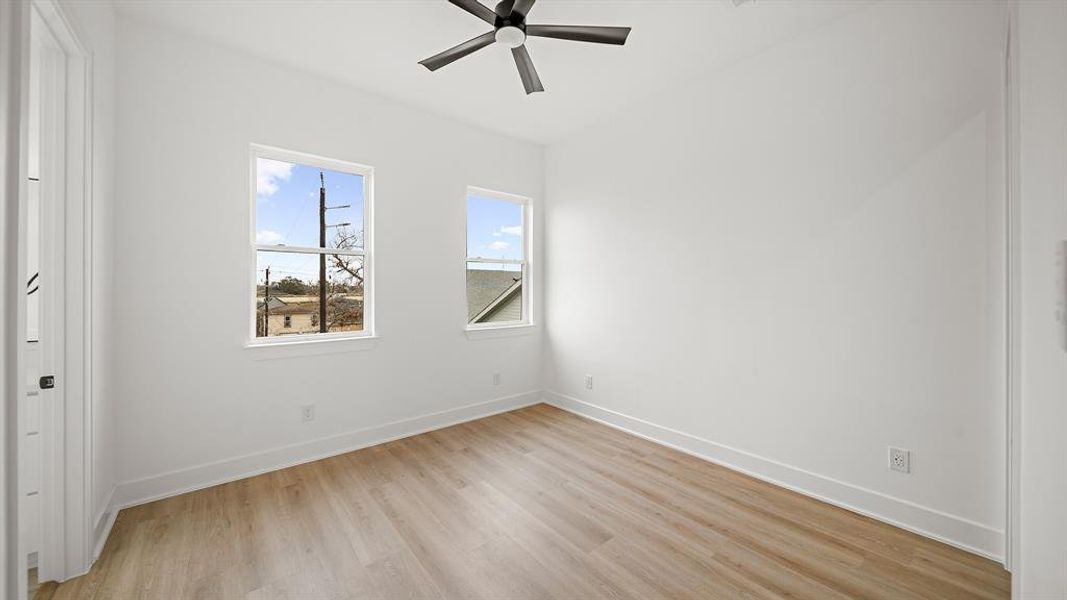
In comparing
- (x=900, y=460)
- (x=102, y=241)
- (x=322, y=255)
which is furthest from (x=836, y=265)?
(x=102, y=241)

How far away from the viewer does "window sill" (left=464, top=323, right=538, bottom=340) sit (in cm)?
396

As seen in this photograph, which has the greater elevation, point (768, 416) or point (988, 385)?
point (988, 385)

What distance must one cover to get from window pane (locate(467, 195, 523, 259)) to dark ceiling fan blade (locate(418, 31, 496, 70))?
1694 millimetres

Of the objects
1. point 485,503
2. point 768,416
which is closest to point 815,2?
→ point 768,416

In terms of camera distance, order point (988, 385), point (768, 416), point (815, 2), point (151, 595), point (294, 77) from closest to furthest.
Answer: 1. point (151, 595)
2. point (988, 385)
3. point (815, 2)
4. point (768, 416)
5. point (294, 77)

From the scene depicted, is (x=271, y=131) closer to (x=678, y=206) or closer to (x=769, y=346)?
(x=678, y=206)

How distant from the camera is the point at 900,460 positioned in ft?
7.28

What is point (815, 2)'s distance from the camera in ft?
7.47

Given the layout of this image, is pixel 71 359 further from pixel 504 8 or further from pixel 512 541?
pixel 504 8

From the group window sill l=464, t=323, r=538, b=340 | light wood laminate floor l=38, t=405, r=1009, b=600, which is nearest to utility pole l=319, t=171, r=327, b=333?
light wood laminate floor l=38, t=405, r=1009, b=600

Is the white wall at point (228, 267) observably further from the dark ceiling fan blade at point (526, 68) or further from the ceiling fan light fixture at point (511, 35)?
the ceiling fan light fixture at point (511, 35)

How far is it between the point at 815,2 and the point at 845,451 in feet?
8.48

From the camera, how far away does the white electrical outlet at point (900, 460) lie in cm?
220

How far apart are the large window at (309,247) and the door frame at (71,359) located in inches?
41.0
